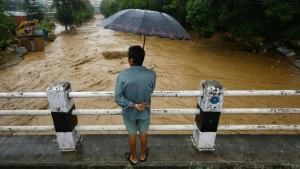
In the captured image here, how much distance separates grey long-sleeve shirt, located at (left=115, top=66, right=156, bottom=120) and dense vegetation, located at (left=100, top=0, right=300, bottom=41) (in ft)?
37.4

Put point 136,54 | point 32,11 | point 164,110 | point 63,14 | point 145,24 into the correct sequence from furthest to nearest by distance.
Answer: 1. point 32,11
2. point 63,14
3. point 164,110
4. point 145,24
5. point 136,54

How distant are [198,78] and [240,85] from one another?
202 cm

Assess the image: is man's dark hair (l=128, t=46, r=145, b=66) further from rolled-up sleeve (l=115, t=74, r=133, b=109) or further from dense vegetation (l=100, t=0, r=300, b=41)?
dense vegetation (l=100, t=0, r=300, b=41)

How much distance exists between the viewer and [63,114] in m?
2.45

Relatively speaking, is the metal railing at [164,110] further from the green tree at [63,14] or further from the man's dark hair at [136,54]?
the green tree at [63,14]

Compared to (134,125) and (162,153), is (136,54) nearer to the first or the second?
(134,125)

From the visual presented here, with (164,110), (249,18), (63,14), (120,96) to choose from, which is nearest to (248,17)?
(249,18)

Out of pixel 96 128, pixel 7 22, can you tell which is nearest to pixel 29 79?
pixel 7 22

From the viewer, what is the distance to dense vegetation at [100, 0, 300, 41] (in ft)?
35.4

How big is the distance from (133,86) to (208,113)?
1.04 meters

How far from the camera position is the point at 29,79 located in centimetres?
1008

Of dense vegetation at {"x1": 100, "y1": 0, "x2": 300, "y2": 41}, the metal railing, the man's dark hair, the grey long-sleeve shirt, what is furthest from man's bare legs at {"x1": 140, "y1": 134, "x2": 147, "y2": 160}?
dense vegetation at {"x1": 100, "y1": 0, "x2": 300, "y2": 41}

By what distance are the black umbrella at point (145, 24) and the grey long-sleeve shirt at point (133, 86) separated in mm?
464

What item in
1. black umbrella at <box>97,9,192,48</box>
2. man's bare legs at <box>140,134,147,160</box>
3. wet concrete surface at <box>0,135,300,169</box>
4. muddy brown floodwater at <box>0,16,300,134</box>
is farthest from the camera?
muddy brown floodwater at <box>0,16,300,134</box>
